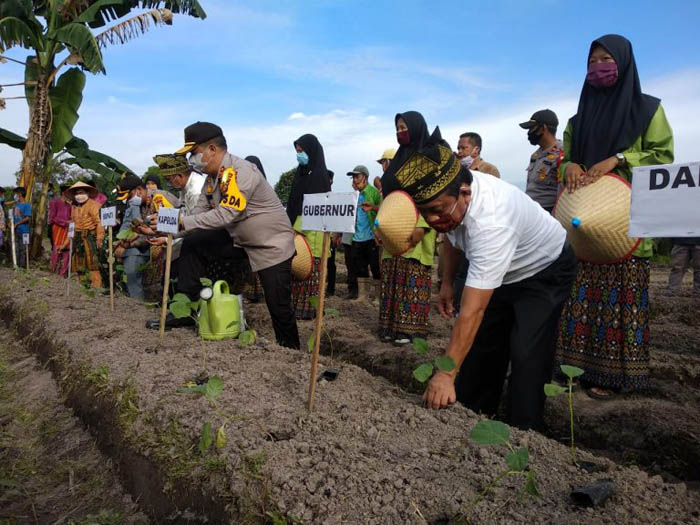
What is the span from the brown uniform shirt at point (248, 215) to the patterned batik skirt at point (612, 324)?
77.9 inches

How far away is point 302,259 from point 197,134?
1.80 m

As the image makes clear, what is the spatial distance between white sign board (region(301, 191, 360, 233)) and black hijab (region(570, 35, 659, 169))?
1.85 m

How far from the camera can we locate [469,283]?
1.98 m

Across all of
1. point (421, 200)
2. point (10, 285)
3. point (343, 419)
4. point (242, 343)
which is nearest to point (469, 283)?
point (421, 200)

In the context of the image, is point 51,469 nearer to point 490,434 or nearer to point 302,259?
point 490,434

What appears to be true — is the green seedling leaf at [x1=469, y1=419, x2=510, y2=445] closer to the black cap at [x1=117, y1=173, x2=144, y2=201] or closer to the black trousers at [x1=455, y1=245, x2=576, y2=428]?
the black trousers at [x1=455, y1=245, x2=576, y2=428]

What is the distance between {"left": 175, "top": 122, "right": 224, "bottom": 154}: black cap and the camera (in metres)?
3.65

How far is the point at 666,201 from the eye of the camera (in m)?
1.42

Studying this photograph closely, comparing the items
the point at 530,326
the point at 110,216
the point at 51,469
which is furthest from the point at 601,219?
the point at 110,216

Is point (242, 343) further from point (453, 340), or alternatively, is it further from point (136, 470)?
point (453, 340)

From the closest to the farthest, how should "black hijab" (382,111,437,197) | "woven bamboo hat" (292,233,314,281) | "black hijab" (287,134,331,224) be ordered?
"black hijab" (382,111,437,197) < "woven bamboo hat" (292,233,314,281) < "black hijab" (287,134,331,224)

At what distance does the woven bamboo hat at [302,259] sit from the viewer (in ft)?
16.8

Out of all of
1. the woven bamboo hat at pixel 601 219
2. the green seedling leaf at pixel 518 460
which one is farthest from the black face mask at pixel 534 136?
the green seedling leaf at pixel 518 460

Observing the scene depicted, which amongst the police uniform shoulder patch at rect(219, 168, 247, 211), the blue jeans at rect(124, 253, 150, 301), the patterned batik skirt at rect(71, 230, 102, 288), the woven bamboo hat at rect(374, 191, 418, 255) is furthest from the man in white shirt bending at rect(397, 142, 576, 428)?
the patterned batik skirt at rect(71, 230, 102, 288)
